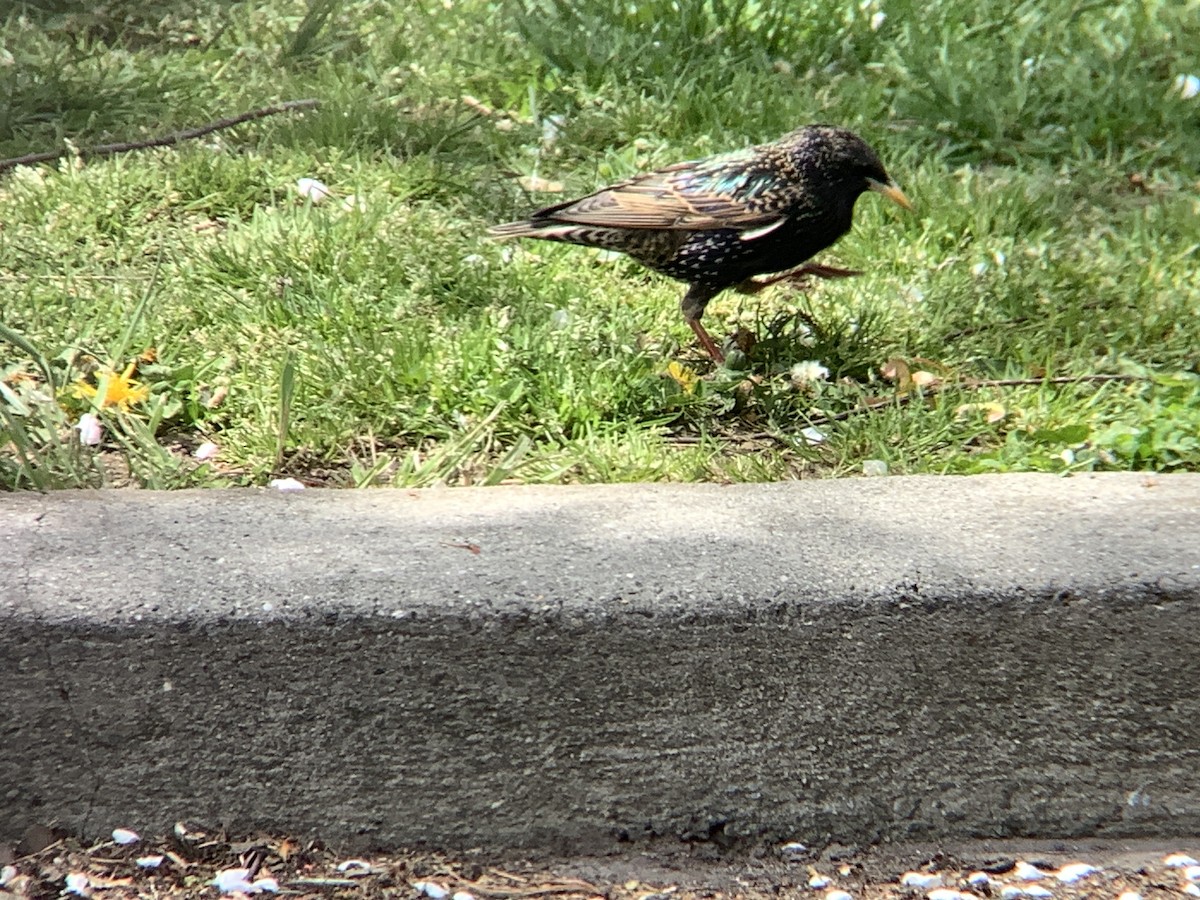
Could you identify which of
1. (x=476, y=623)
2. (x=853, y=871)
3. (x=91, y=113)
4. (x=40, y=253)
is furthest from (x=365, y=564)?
(x=91, y=113)

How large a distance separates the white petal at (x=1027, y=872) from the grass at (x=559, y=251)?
Result: 1084 millimetres

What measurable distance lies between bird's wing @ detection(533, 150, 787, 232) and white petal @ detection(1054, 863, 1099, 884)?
6.44 ft

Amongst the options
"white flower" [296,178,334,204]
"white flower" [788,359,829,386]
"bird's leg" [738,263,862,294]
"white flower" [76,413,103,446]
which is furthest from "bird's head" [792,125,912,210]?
"white flower" [76,413,103,446]

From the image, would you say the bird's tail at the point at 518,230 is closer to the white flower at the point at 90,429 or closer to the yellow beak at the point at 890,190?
the yellow beak at the point at 890,190

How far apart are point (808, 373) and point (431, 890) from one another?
71.7 inches

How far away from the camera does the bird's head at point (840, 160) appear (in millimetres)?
4023

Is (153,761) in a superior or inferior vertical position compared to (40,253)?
inferior

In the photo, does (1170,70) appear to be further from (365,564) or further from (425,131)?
(365,564)

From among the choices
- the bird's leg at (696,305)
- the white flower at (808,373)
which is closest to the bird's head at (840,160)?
the bird's leg at (696,305)

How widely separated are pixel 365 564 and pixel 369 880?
0.56 meters

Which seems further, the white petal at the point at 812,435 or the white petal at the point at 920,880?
the white petal at the point at 812,435

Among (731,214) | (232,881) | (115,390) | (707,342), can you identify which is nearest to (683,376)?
(707,342)

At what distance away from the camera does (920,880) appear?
2.59 m

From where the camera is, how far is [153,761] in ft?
8.18
